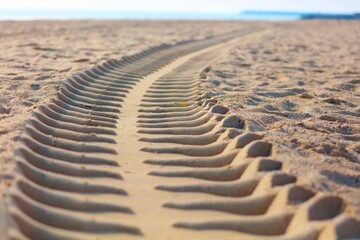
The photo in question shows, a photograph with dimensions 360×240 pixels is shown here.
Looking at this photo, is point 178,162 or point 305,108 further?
point 305,108

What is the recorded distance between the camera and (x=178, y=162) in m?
2.73

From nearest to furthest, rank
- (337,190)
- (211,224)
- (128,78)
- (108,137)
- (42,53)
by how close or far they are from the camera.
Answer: (211,224) → (337,190) → (108,137) → (128,78) → (42,53)

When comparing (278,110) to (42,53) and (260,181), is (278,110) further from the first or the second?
(42,53)

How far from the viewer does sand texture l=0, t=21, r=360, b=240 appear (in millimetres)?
1983

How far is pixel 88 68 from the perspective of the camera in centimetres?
545

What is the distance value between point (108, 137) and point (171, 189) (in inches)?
37.4

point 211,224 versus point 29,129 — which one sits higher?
point 29,129

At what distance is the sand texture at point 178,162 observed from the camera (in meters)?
1.98

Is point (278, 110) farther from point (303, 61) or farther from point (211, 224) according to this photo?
point (303, 61)

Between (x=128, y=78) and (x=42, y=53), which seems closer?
(x=128, y=78)

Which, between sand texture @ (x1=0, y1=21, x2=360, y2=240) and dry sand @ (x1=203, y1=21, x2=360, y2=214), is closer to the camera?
sand texture @ (x1=0, y1=21, x2=360, y2=240)

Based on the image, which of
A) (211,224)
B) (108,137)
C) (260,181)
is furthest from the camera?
(108,137)

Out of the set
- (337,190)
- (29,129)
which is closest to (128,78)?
(29,129)

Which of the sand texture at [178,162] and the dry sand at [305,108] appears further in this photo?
the dry sand at [305,108]
